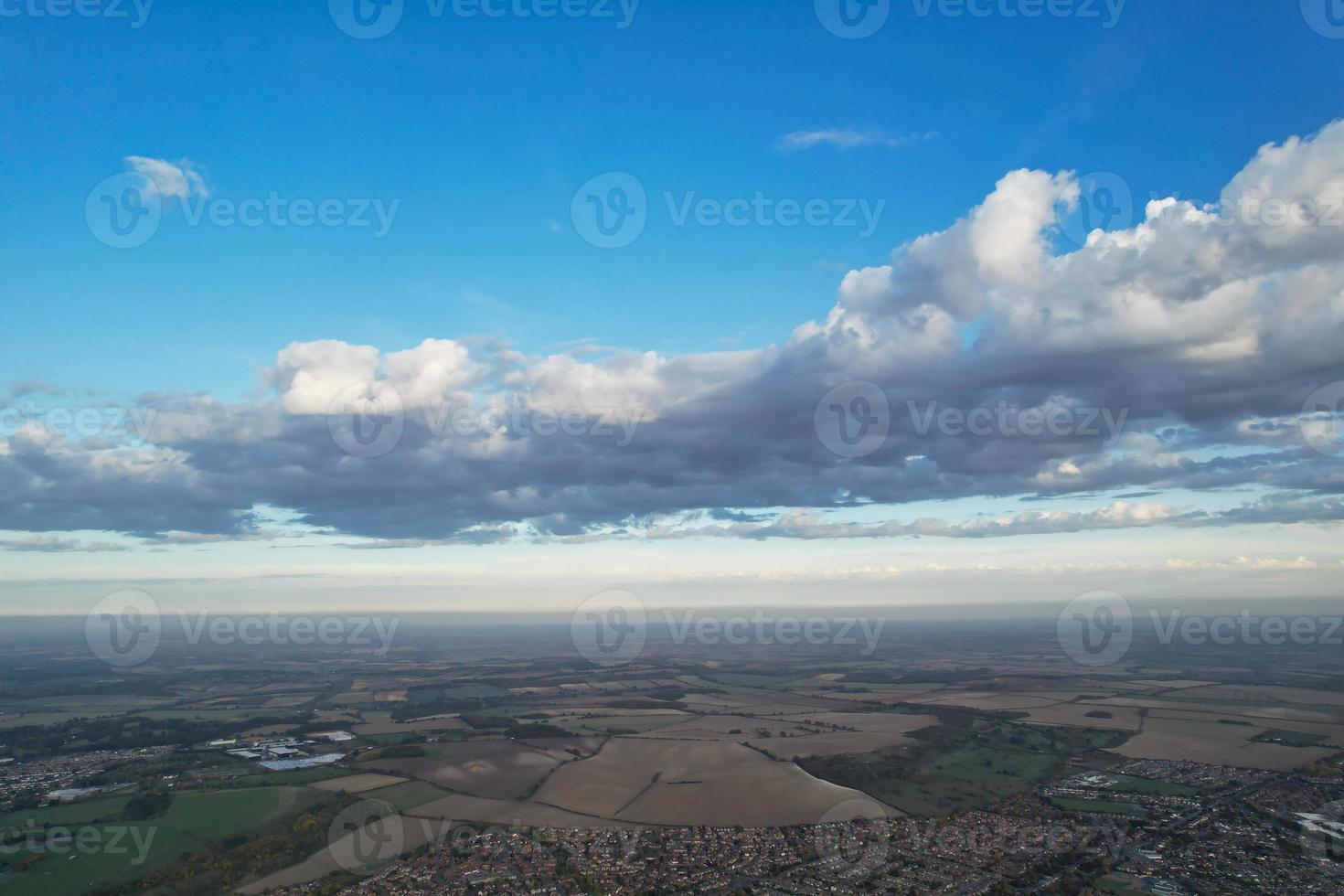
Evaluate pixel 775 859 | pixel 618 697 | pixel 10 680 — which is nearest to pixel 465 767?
pixel 775 859

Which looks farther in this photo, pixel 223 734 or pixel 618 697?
pixel 618 697

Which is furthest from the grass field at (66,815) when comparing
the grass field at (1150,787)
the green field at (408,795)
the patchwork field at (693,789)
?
Answer: the grass field at (1150,787)

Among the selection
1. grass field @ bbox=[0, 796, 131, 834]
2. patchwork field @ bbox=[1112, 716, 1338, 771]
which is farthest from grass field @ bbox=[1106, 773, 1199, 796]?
grass field @ bbox=[0, 796, 131, 834]

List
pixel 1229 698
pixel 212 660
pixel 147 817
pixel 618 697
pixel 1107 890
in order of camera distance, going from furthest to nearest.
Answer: pixel 212 660 < pixel 618 697 < pixel 1229 698 < pixel 147 817 < pixel 1107 890

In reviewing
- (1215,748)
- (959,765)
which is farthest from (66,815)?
(1215,748)

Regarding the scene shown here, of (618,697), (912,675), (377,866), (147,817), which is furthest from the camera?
(912,675)

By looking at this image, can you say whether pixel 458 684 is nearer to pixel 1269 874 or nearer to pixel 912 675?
pixel 912 675

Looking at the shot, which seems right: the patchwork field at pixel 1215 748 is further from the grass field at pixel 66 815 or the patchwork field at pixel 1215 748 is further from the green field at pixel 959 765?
the grass field at pixel 66 815

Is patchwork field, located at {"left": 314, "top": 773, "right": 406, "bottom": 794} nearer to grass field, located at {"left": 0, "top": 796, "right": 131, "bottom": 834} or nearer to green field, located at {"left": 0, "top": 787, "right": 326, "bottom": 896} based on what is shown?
green field, located at {"left": 0, "top": 787, "right": 326, "bottom": 896}
